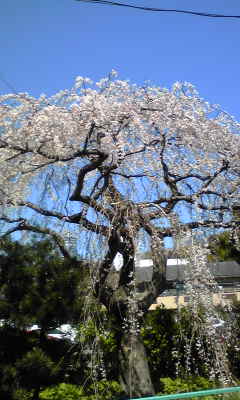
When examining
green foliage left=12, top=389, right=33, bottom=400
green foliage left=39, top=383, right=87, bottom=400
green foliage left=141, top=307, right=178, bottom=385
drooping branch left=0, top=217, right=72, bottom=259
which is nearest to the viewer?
green foliage left=12, top=389, right=33, bottom=400

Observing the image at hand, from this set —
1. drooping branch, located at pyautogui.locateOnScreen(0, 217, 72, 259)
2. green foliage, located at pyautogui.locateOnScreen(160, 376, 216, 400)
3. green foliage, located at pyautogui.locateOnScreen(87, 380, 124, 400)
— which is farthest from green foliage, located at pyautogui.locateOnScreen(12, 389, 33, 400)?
green foliage, located at pyautogui.locateOnScreen(160, 376, 216, 400)

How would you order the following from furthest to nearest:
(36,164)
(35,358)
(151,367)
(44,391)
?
(151,367)
(36,164)
(44,391)
(35,358)

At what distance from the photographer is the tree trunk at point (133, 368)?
4.83 metres

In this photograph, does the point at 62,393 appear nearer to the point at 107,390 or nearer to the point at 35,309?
the point at 107,390

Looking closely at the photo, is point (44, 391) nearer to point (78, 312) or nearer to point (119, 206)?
point (78, 312)

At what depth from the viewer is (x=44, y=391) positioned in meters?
5.07

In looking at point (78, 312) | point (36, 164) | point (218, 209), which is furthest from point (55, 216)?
point (218, 209)

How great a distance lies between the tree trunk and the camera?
15.9ft

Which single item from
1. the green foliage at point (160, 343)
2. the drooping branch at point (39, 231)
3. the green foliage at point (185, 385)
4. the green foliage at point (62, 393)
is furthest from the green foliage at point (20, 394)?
the green foliage at point (160, 343)

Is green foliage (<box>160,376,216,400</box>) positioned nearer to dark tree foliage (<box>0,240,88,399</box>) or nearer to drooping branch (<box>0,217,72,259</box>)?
dark tree foliage (<box>0,240,88,399</box>)

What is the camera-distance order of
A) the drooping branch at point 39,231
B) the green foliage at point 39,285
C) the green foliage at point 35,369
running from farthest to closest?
the drooping branch at point 39,231
the green foliage at point 39,285
the green foliage at point 35,369

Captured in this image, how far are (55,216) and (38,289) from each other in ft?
3.20

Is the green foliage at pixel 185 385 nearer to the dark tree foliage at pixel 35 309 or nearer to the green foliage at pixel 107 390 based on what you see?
the green foliage at pixel 107 390

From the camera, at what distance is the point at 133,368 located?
195 inches
